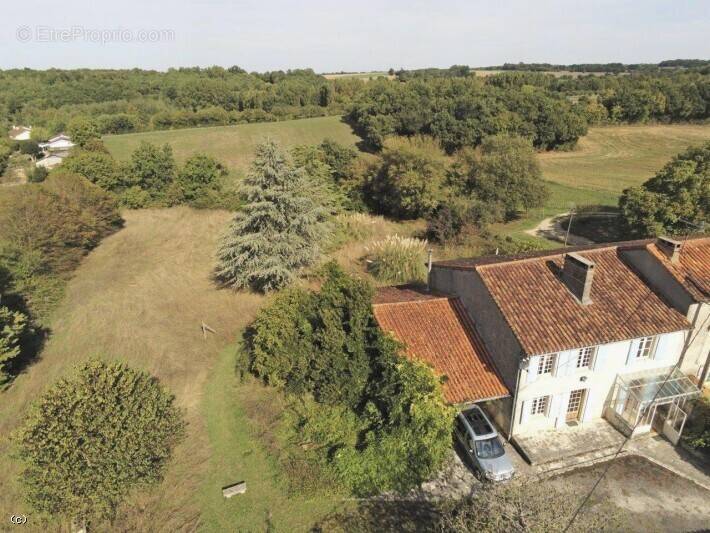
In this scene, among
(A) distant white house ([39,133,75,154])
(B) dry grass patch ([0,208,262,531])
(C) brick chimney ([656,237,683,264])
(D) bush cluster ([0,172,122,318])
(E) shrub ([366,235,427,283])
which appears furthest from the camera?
(A) distant white house ([39,133,75,154])

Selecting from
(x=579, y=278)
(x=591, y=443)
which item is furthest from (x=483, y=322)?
(x=591, y=443)

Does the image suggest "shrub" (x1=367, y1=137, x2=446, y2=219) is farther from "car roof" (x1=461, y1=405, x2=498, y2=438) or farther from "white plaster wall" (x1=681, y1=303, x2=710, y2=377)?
"car roof" (x1=461, y1=405, x2=498, y2=438)

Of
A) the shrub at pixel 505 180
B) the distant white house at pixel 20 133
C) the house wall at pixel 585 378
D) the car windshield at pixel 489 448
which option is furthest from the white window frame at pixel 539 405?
the distant white house at pixel 20 133

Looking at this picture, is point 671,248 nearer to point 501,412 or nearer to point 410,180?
point 501,412

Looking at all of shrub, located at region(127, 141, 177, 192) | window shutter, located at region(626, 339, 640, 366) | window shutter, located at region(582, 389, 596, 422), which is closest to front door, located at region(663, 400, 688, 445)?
window shutter, located at region(626, 339, 640, 366)

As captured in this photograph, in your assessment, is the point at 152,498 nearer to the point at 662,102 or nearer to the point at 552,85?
the point at 662,102

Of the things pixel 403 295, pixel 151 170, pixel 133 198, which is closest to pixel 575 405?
pixel 403 295
